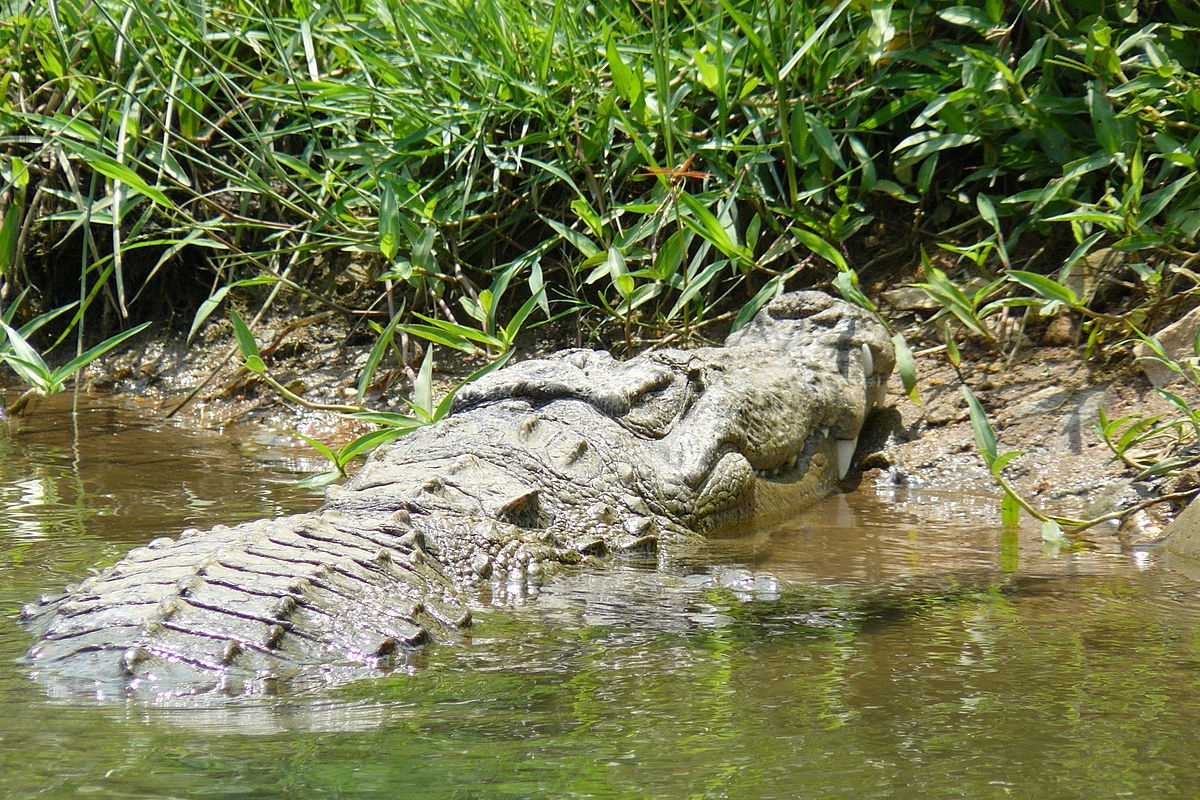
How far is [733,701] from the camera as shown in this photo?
195 centimetres

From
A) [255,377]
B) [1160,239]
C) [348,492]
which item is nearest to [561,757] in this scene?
[348,492]

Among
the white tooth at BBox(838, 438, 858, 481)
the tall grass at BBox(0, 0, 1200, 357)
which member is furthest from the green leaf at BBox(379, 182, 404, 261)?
the white tooth at BBox(838, 438, 858, 481)

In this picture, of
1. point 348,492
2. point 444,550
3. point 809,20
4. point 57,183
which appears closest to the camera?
point 444,550

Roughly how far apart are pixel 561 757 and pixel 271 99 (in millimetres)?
3100

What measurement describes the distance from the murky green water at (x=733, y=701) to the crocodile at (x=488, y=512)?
116mm

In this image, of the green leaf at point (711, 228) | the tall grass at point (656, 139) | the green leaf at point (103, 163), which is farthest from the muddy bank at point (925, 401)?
the green leaf at point (103, 163)

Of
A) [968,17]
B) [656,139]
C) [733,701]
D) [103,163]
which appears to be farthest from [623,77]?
[733,701]

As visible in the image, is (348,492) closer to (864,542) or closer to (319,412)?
(864,542)

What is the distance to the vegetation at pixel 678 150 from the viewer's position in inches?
148

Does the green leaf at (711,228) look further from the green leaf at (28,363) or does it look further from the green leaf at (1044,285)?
the green leaf at (28,363)

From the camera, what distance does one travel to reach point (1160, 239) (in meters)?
3.61

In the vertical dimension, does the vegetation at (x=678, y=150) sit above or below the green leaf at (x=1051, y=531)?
above

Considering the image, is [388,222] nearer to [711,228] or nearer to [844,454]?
[711,228]

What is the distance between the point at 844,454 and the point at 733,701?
209cm
